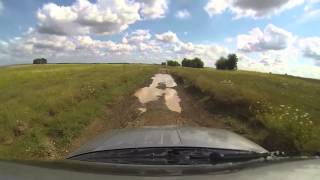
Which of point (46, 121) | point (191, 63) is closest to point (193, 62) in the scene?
point (191, 63)

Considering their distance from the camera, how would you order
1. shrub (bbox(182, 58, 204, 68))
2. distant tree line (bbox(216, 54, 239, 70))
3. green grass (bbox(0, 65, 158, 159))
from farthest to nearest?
shrub (bbox(182, 58, 204, 68)) → distant tree line (bbox(216, 54, 239, 70)) → green grass (bbox(0, 65, 158, 159))

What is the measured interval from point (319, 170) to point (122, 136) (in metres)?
2.47

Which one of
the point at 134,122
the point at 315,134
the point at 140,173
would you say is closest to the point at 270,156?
the point at 140,173

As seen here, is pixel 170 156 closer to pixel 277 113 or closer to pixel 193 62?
pixel 277 113

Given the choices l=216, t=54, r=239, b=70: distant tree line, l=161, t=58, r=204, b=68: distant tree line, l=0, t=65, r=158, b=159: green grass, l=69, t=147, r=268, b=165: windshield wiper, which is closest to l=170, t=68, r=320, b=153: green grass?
l=69, t=147, r=268, b=165: windshield wiper

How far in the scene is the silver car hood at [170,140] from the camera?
484 cm

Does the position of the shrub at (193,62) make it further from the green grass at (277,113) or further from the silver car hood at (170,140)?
the silver car hood at (170,140)

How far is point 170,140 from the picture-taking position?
4891 millimetres

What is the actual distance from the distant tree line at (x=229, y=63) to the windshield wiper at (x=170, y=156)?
430ft

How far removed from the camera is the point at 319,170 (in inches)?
138

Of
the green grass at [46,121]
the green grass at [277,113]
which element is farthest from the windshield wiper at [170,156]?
the green grass at [46,121]

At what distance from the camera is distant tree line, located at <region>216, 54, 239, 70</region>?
135 m

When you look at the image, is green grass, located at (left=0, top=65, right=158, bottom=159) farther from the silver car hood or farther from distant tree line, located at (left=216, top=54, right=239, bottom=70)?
distant tree line, located at (left=216, top=54, right=239, bottom=70)

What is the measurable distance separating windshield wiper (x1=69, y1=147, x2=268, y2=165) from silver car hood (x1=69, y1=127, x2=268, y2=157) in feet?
0.23
